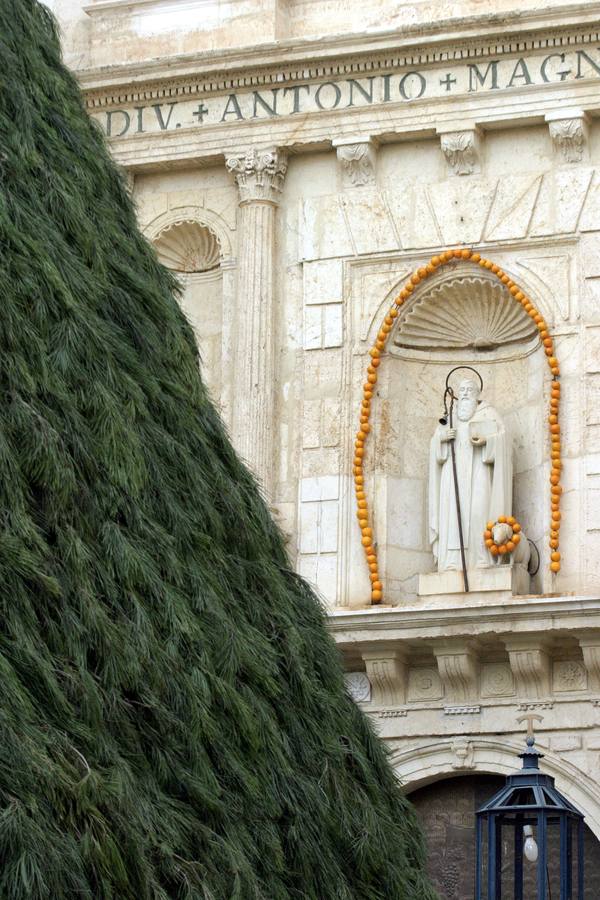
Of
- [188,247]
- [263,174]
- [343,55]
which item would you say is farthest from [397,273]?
[188,247]

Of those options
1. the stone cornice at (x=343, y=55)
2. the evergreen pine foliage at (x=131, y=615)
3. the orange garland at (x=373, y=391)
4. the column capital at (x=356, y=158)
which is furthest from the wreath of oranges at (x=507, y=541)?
the evergreen pine foliage at (x=131, y=615)

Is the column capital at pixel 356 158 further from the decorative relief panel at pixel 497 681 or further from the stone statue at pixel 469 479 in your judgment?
the decorative relief panel at pixel 497 681

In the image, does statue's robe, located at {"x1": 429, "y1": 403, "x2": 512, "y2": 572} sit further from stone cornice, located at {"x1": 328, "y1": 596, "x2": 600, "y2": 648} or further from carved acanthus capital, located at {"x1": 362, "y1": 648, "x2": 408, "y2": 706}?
carved acanthus capital, located at {"x1": 362, "y1": 648, "x2": 408, "y2": 706}

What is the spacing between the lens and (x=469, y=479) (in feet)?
56.0

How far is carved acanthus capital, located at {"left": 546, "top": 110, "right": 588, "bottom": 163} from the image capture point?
1728 centimetres

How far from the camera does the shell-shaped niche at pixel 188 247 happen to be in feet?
60.4

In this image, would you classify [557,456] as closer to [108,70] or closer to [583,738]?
[583,738]

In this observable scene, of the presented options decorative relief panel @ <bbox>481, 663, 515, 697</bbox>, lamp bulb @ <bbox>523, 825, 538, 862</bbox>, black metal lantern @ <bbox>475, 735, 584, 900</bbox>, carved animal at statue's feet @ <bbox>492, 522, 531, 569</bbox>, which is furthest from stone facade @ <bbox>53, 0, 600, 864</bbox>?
black metal lantern @ <bbox>475, 735, 584, 900</bbox>

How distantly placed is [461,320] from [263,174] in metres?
1.80

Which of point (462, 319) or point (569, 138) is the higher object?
point (569, 138)

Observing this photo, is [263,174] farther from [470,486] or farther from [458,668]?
[458,668]

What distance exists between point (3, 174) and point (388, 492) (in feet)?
23.6

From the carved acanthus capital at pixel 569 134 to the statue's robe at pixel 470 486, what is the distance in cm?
185

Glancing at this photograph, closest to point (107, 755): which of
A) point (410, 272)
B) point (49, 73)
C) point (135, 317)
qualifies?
point (135, 317)
